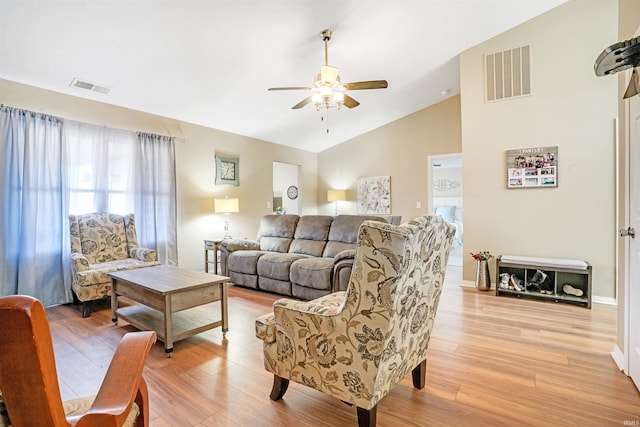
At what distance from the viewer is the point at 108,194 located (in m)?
4.09

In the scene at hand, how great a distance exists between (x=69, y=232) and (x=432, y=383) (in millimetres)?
4054

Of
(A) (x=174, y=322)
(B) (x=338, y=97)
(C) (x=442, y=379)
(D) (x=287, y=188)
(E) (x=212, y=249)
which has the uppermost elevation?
(B) (x=338, y=97)

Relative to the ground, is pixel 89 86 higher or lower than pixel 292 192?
higher

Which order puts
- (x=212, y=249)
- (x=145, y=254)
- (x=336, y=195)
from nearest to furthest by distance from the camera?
(x=145, y=254) < (x=212, y=249) < (x=336, y=195)

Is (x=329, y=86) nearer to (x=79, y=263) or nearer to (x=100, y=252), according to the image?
(x=79, y=263)

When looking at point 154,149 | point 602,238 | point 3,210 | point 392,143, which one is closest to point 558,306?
point 602,238

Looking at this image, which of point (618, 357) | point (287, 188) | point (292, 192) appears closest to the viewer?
point (618, 357)

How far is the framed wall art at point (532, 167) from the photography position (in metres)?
3.78

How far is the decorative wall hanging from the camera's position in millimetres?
6586

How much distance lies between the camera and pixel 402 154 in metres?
6.37

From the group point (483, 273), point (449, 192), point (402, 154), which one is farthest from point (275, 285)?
point (449, 192)

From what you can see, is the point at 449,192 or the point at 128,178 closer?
the point at 128,178

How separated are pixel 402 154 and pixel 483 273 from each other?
307cm

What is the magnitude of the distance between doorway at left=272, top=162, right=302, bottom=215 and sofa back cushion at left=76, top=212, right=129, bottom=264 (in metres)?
3.75
